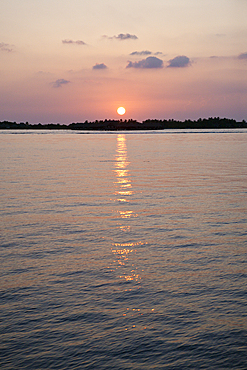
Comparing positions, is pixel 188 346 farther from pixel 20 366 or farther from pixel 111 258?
pixel 111 258

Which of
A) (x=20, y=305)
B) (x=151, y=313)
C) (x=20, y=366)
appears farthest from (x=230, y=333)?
(x=20, y=305)

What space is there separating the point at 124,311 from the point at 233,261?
5.55 meters

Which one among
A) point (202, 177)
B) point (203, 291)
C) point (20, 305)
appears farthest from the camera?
point (202, 177)

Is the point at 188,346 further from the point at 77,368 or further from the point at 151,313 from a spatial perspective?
the point at 77,368

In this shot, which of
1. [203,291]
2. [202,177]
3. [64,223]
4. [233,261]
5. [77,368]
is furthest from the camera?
[202,177]

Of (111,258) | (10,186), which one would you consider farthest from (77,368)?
(10,186)

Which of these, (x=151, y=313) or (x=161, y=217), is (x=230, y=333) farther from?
(x=161, y=217)

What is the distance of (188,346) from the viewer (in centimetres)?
883

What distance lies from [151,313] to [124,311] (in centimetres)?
71

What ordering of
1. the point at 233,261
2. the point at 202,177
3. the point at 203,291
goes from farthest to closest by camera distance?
the point at 202,177
the point at 233,261
the point at 203,291

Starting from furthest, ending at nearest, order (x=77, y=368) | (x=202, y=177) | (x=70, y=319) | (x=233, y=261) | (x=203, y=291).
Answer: (x=202, y=177) < (x=233, y=261) < (x=203, y=291) < (x=70, y=319) < (x=77, y=368)

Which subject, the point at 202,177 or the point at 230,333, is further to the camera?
the point at 202,177

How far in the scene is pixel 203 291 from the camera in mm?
11688

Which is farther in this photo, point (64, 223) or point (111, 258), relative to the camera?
point (64, 223)
